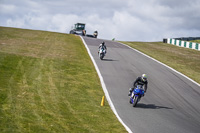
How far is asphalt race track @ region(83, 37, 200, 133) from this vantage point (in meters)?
12.7

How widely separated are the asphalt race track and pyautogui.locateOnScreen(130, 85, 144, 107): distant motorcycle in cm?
32

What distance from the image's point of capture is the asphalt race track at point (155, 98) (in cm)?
1274

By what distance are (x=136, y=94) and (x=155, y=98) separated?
104 inches

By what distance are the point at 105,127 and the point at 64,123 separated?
163 cm

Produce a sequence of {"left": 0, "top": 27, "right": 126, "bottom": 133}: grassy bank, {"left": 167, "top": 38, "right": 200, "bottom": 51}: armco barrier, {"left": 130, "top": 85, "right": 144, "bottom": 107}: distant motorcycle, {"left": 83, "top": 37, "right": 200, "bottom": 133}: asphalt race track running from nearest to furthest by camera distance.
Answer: {"left": 0, "top": 27, "right": 126, "bottom": 133}: grassy bank → {"left": 83, "top": 37, "right": 200, "bottom": 133}: asphalt race track → {"left": 130, "top": 85, "right": 144, "bottom": 107}: distant motorcycle → {"left": 167, "top": 38, "right": 200, "bottom": 51}: armco barrier

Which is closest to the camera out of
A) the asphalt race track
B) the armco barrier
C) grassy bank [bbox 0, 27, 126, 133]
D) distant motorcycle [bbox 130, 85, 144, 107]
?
grassy bank [bbox 0, 27, 126, 133]

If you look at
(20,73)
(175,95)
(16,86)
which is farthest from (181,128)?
(20,73)

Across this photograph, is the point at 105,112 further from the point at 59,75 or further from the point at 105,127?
the point at 59,75

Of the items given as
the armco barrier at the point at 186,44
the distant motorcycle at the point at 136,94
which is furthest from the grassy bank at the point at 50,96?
the armco barrier at the point at 186,44

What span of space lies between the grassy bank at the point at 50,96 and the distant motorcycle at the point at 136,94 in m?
1.55

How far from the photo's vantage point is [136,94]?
1526cm

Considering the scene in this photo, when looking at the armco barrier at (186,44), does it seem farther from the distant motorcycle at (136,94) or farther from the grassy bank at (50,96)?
the distant motorcycle at (136,94)

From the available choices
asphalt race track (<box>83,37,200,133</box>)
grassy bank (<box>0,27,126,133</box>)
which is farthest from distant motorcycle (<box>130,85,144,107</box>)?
grassy bank (<box>0,27,126,133</box>)

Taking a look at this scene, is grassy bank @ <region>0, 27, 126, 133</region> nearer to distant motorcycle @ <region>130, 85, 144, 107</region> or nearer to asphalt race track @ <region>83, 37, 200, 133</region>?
asphalt race track @ <region>83, 37, 200, 133</region>
